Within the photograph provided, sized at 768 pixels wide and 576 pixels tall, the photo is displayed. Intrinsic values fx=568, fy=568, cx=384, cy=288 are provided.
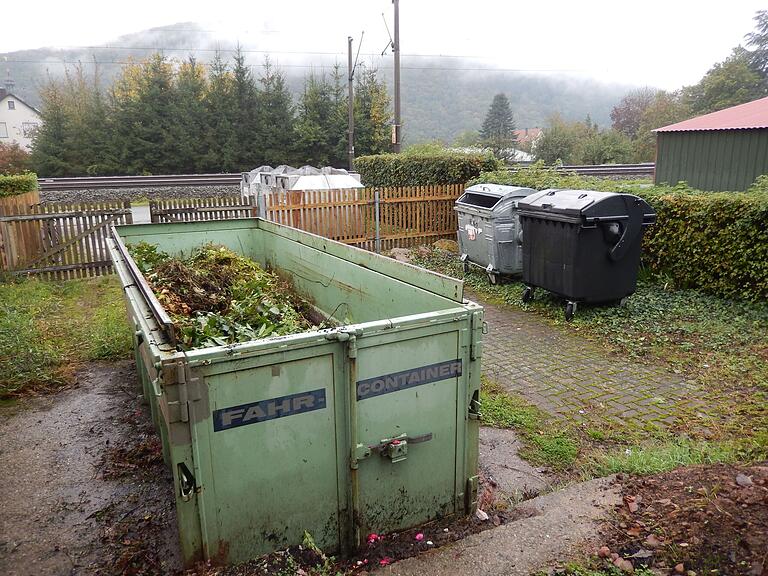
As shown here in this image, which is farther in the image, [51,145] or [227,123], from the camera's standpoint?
[227,123]

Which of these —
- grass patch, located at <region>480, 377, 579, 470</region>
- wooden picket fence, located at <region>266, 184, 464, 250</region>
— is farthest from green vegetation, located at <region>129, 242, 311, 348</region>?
wooden picket fence, located at <region>266, 184, 464, 250</region>

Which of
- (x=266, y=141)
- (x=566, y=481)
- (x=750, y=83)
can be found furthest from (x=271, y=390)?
(x=750, y=83)

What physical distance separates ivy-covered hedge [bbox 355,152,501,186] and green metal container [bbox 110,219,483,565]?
10.5 meters

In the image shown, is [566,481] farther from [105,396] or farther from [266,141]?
[266,141]

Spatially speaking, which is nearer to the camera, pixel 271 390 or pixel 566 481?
pixel 271 390

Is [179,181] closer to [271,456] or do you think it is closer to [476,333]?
[476,333]

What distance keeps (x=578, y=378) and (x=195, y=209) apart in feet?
28.0

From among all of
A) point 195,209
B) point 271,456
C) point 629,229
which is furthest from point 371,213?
point 271,456

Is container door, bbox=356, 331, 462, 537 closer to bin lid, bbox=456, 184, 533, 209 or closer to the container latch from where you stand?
the container latch

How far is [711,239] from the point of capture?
7578 millimetres

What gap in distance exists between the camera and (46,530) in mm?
3500

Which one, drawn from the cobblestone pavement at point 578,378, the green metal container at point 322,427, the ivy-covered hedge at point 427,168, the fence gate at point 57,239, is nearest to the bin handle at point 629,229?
the cobblestone pavement at point 578,378

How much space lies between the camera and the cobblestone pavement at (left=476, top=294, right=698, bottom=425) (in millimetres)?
5023

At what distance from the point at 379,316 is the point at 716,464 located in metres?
2.41
